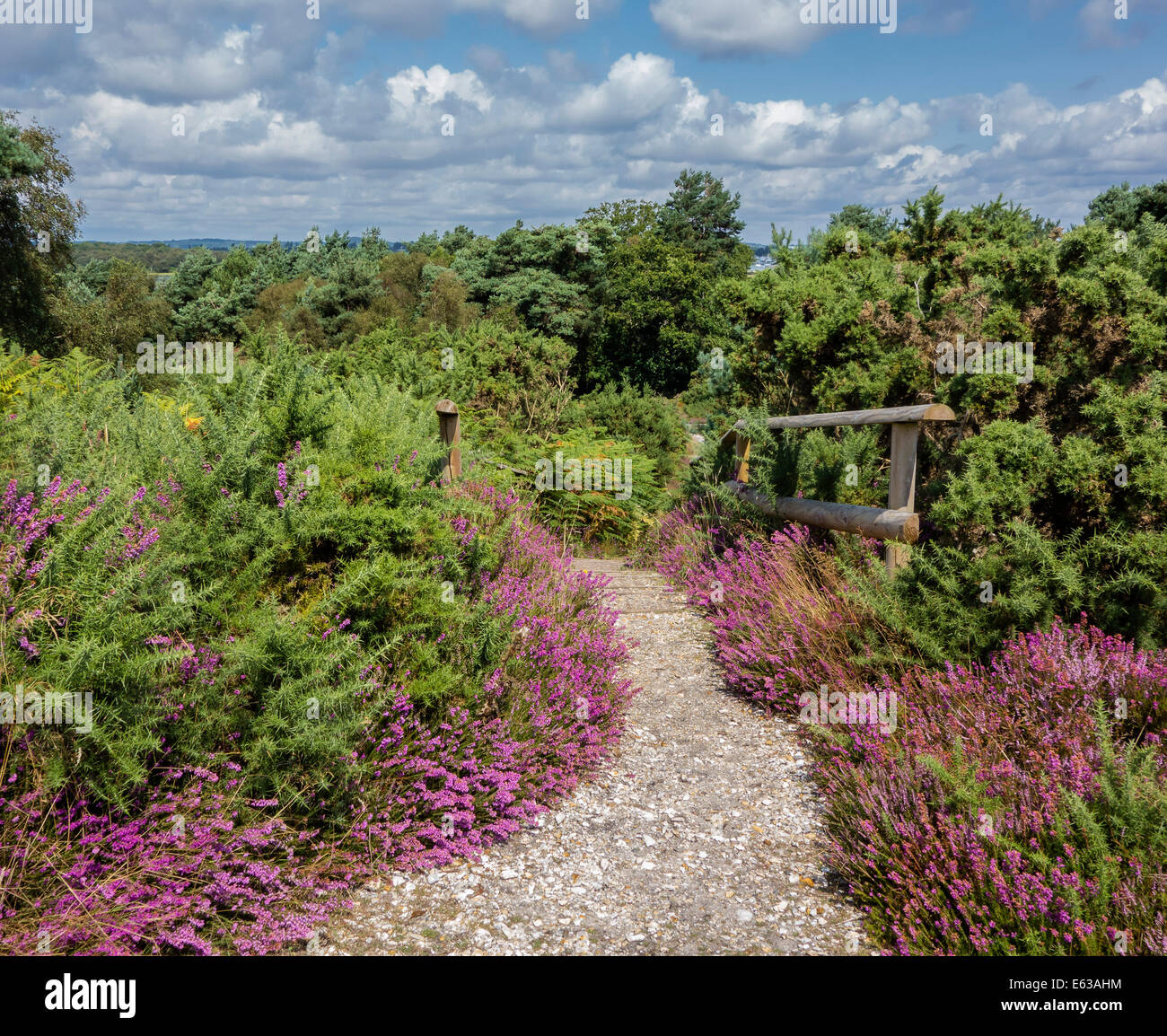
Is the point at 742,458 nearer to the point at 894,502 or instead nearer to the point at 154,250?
the point at 894,502

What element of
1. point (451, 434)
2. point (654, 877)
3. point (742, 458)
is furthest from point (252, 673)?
point (742, 458)

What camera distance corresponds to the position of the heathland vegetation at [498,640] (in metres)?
2.74

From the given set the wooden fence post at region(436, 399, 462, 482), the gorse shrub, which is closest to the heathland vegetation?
the gorse shrub

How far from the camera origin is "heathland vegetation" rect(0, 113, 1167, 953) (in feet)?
8.99

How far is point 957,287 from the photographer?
731cm

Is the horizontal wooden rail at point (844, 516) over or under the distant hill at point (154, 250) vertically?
under

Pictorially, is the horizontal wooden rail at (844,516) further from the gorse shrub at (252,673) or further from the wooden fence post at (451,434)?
the wooden fence post at (451,434)

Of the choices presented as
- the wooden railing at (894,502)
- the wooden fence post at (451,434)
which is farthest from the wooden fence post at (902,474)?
the wooden fence post at (451,434)

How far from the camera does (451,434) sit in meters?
5.95

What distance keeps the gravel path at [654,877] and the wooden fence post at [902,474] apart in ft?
4.48

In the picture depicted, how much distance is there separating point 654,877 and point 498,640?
1353 millimetres

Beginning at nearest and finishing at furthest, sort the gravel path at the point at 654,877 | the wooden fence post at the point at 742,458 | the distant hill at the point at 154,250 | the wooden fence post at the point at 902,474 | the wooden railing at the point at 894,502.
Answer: the gravel path at the point at 654,877 → the wooden railing at the point at 894,502 → the wooden fence post at the point at 902,474 → the wooden fence post at the point at 742,458 → the distant hill at the point at 154,250
